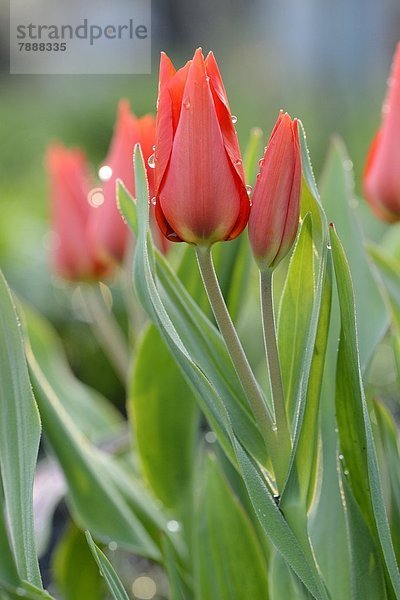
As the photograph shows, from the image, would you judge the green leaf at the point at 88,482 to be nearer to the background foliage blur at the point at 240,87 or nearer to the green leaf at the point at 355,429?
the green leaf at the point at 355,429

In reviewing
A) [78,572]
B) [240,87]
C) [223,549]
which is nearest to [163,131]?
[223,549]

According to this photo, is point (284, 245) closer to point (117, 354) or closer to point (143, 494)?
point (143, 494)

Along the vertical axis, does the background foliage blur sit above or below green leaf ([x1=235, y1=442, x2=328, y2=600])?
above

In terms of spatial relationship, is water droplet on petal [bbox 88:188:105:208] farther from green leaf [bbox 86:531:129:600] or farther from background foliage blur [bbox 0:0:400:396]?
background foliage blur [bbox 0:0:400:396]

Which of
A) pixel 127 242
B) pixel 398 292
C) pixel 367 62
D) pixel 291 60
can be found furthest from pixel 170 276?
pixel 367 62

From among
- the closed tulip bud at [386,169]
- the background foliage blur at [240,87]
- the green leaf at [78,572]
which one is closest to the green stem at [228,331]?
the closed tulip bud at [386,169]

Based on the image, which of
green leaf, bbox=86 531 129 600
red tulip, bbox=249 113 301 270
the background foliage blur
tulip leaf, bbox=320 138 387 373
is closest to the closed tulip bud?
tulip leaf, bbox=320 138 387 373
